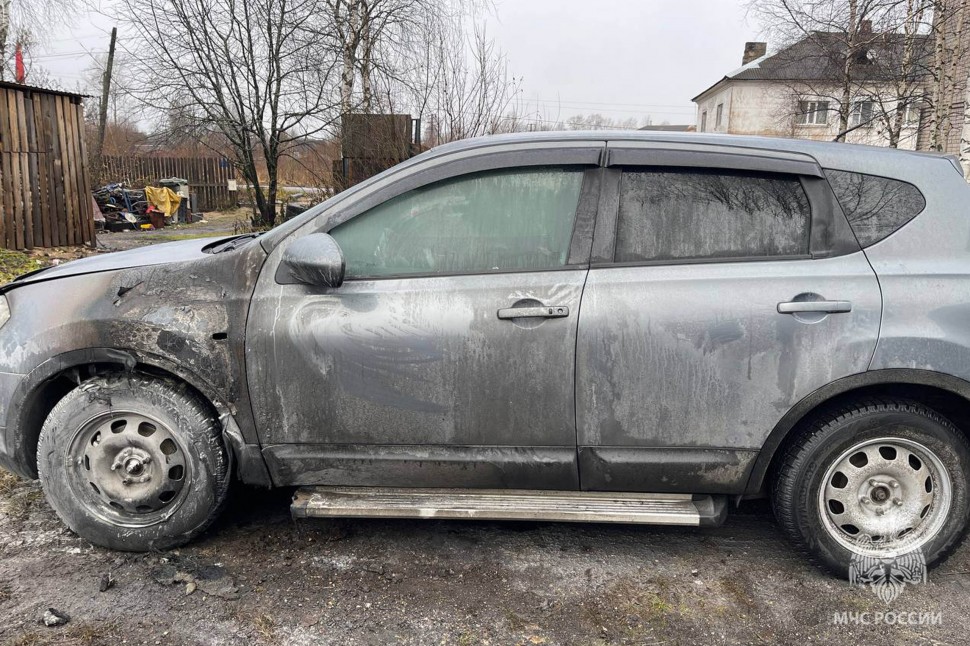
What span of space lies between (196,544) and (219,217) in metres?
20.8

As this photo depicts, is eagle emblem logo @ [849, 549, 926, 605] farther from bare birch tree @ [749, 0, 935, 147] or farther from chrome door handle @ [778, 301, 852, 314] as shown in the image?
bare birch tree @ [749, 0, 935, 147]

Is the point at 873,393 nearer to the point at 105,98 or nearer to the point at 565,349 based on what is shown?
the point at 565,349

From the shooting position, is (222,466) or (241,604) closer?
(241,604)

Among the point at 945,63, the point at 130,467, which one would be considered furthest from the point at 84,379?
the point at 945,63

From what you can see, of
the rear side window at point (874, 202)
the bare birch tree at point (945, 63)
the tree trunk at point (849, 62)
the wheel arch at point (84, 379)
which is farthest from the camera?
the tree trunk at point (849, 62)

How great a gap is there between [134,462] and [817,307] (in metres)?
3.01

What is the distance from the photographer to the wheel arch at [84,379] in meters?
2.79

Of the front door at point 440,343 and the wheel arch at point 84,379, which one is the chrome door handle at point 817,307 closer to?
the front door at point 440,343

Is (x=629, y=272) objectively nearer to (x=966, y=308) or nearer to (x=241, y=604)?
(x=966, y=308)

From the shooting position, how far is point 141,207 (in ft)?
59.5

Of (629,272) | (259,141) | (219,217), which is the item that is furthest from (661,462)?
(219,217)

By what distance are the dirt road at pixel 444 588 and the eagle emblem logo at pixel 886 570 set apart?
0.18ft

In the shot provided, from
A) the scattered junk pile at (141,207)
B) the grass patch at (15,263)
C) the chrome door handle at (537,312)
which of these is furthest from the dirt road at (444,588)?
the scattered junk pile at (141,207)

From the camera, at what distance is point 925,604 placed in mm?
2650
